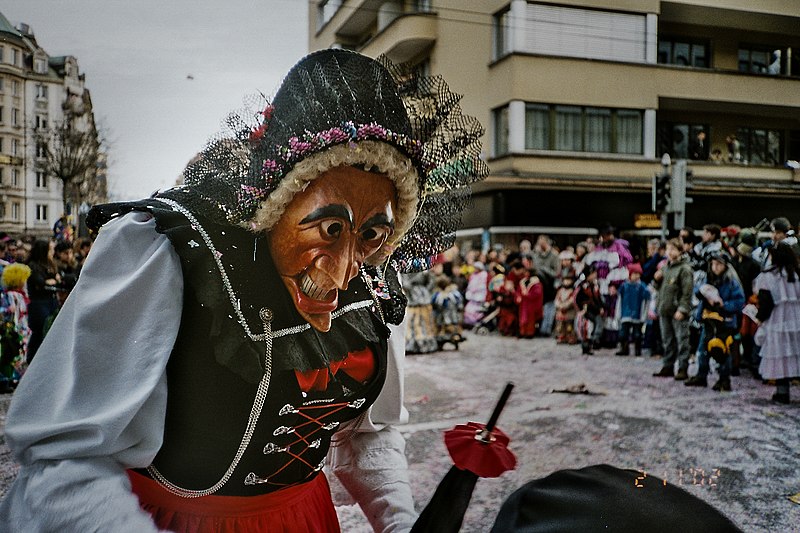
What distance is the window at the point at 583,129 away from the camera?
16797 millimetres

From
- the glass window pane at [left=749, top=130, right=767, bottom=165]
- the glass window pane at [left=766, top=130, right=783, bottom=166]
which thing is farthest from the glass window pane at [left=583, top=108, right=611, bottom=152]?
the glass window pane at [left=766, top=130, right=783, bottom=166]

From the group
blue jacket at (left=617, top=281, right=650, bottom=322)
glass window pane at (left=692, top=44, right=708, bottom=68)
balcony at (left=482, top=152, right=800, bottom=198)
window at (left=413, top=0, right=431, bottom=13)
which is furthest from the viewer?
window at (left=413, top=0, right=431, bottom=13)

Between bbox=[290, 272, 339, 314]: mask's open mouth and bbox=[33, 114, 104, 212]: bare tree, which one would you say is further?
bbox=[33, 114, 104, 212]: bare tree

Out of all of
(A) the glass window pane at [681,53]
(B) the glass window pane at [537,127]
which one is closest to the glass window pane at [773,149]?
(A) the glass window pane at [681,53]

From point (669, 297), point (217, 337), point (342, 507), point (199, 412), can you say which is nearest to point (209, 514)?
point (199, 412)

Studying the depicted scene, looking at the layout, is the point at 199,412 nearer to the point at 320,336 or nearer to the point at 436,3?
the point at 320,336

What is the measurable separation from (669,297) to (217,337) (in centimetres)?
784

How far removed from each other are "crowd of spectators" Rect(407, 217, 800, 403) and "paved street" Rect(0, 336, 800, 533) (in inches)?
20.5

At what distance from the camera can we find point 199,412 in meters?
1.05

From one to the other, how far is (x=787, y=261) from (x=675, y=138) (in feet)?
40.6

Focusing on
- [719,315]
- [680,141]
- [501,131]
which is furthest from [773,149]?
[719,315]

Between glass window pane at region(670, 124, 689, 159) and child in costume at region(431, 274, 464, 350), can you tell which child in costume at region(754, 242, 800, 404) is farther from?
glass window pane at region(670, 124, 689, 159)

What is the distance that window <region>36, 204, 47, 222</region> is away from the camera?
24.5 feet

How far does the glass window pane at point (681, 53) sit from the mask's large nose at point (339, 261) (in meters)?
18.3
